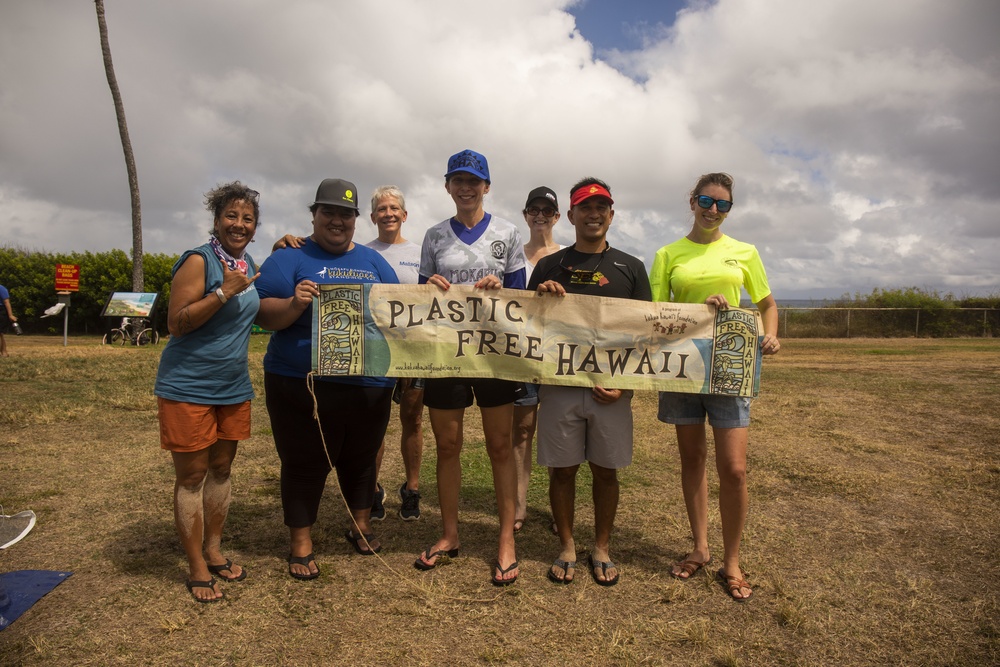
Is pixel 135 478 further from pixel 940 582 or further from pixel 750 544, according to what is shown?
pixel 940 582

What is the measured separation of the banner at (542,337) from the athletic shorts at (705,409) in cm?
12

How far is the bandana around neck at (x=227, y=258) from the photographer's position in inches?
123

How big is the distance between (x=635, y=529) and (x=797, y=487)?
183 cm

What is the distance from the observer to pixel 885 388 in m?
10.6

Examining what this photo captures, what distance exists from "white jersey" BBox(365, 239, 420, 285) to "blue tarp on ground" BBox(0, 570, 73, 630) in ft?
8.97

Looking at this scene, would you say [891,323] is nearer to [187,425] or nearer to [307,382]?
[307,382]

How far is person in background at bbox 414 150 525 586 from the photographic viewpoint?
3.44 m

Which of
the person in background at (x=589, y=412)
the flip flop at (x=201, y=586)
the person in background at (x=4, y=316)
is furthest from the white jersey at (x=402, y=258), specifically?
the person in background at (x=4, y=316)

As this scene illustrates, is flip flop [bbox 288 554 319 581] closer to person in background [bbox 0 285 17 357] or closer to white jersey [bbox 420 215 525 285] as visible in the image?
white jersey [bbox 420 215 525 285]

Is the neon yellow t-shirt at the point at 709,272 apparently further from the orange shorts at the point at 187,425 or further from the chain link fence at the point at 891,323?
the chain link fence at the point at 891,323

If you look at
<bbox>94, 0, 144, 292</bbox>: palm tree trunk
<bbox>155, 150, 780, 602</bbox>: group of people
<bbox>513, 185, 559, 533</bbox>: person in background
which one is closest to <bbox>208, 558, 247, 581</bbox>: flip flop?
<bbox>155, 150, 780, 602</bbox>: group of people

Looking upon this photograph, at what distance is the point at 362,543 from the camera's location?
12.7 ft

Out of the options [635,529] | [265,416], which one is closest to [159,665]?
[635,529]

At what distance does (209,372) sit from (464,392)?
1374 millimetres
